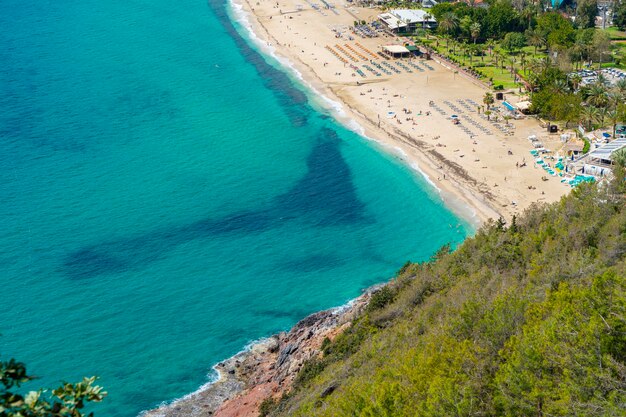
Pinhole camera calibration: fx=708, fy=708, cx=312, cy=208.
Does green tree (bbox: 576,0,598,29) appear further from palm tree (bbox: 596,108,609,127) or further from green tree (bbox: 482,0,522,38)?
palm tree (bbox: 596,108,609,127)

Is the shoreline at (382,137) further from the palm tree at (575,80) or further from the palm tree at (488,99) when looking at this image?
the palm tree at (575,80)

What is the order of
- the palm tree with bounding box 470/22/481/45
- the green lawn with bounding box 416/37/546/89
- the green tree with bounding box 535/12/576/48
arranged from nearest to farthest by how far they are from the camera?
1. the green lawn with bounding box 416/37/546/89
2. the green tree with bounding box 535/12/576/48
3. the palm tree with bounding box 470/22/481/45

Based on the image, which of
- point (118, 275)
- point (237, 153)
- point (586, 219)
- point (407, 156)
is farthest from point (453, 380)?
point (237, 153)

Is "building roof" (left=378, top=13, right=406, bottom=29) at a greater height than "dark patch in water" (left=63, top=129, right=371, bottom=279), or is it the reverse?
"building roof" (left=378, top=13, right=406, bottom=29)

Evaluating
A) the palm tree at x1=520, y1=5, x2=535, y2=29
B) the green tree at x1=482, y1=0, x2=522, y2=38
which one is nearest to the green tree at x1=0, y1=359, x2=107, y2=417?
the green tree at x1=482, y1=0, x2=522, y2=38

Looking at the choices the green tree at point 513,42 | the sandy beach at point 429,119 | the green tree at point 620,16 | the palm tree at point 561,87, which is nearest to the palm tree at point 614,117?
the sandy beach at point 429,119

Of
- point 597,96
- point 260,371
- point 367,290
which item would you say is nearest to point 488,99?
point 597,96
